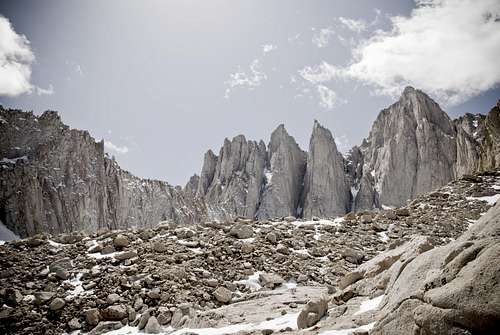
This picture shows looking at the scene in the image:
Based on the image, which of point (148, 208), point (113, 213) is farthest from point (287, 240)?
point (148, 208)

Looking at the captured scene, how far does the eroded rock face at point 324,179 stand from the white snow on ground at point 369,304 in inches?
A: 4072

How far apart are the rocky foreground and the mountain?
25206mm

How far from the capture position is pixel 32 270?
14.1 meters

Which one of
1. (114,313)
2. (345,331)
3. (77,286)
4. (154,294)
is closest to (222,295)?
(154,294)

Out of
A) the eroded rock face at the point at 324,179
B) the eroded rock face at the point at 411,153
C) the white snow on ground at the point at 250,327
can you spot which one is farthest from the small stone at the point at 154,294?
the eroded rock face at the point at 324,179

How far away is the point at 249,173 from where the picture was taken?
395 ft

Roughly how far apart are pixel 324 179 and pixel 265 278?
338 ft

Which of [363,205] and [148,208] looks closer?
[148,208]

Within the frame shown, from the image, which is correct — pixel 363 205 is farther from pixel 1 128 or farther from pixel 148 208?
pixel 1 128

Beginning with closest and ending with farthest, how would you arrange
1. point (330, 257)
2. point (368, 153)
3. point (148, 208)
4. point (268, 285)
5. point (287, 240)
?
1. point (268, 285)
2. point (330, 257)
3. point (287, 240)
4. point (148, 208)
5. point (368, 153)

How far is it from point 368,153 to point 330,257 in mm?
109573

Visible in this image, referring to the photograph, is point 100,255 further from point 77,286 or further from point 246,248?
point 246,248

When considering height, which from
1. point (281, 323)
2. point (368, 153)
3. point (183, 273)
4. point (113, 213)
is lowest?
point (281, 323)

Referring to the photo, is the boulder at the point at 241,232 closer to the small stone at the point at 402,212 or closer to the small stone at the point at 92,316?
the small stone at the point at 92,316
